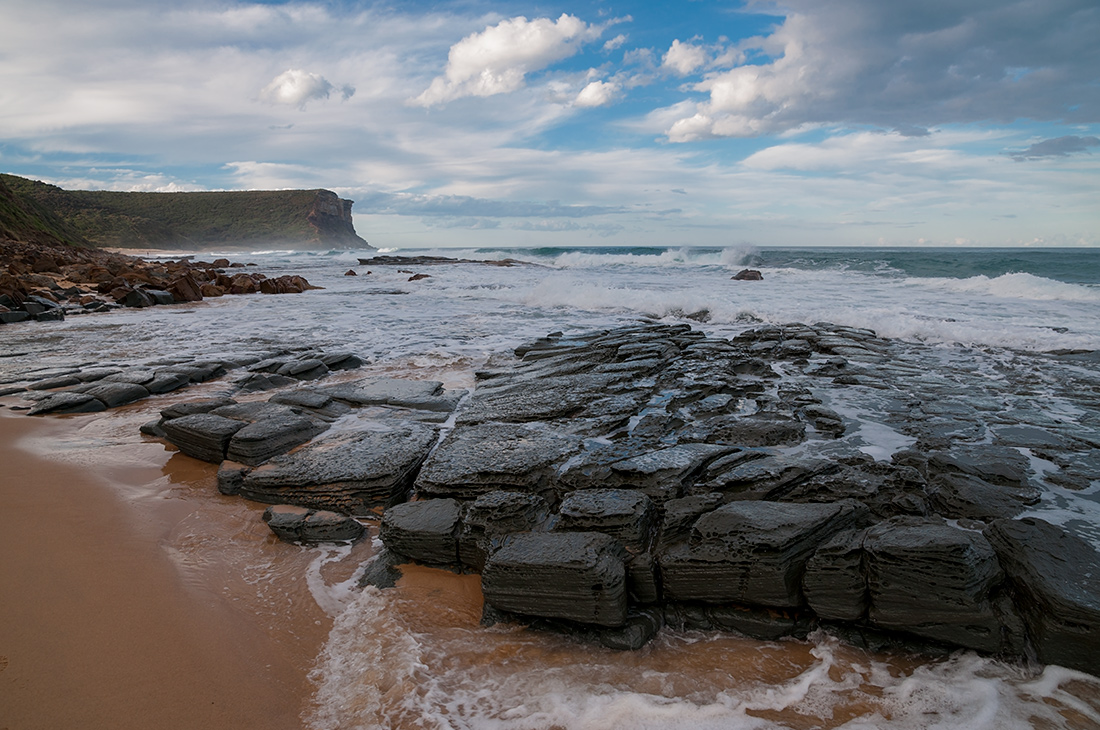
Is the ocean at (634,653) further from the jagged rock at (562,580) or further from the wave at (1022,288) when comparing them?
the wave at (1022,288)

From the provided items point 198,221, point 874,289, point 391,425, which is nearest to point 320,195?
point 198,221

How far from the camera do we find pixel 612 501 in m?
3.09

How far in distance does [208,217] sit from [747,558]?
98504 millimetres

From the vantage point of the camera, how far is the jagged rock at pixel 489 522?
3037mm

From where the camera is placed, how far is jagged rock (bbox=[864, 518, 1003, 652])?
2.37m

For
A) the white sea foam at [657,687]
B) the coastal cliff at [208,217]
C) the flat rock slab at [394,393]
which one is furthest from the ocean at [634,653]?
the coastal cliff at [208,217]

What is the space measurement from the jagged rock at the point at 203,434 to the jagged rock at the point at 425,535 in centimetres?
195

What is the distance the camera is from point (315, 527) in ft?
11.2

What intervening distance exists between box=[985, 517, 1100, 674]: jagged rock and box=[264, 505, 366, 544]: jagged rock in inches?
→ 135

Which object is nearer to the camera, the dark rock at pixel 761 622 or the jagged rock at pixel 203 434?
the dark rock at pixel 761 622

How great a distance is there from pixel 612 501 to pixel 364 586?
1437 mm

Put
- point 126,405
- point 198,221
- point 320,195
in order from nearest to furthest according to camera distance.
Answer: point 126,405, point 198,221, point 320,195

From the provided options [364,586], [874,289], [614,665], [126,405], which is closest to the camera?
[614,665]

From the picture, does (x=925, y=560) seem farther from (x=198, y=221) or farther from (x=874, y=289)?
(x=198, y=221)
